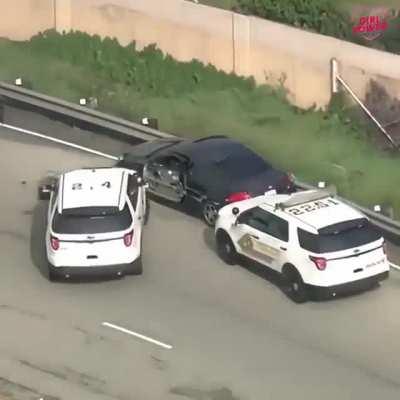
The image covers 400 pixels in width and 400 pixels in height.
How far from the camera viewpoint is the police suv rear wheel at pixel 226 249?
85.1 feet

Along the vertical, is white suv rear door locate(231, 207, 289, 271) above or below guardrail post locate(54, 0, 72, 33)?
above

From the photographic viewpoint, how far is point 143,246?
2672cm

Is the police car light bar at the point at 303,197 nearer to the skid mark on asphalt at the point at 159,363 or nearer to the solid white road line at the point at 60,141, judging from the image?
the skid mark on asphalt at the point at 159,363

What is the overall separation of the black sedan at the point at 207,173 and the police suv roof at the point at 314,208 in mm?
1170

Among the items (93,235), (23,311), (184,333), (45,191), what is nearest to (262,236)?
(184,333)

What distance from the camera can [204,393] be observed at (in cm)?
2172

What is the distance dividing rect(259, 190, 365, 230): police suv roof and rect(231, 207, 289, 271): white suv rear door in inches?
7.8

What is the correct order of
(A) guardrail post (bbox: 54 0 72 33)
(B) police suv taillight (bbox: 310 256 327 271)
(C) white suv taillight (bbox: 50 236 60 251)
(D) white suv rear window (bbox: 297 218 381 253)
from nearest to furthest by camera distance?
(B) police suv taillight (bbox: 310 256 327 271), (D) white suv rear window (bbox: 297 218 381 253), (C) white suv taillight (bbox: 50 236 60 251), (A) guardrail post (bbox: 54 0 72 33)

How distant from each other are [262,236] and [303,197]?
1.10m

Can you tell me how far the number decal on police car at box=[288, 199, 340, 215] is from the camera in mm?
24750

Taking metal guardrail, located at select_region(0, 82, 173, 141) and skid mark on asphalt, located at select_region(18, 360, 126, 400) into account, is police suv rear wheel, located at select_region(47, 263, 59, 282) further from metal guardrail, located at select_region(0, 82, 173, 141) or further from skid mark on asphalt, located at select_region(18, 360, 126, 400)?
metal guardrail, located at select_region(0, 82, 173, 141)

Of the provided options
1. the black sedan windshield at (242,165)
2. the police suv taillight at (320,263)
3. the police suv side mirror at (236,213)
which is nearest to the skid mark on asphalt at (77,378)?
the police suv taillight at (320,263)

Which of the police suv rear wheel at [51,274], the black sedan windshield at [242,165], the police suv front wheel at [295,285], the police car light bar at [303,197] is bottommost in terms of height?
the police suv rear wheel at [51,274]

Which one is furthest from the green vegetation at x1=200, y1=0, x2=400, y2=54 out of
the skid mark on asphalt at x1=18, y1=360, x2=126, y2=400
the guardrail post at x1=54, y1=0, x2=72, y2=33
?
the skid mark on asphalt at x1=18, y1=360, x2=126, y2=400
